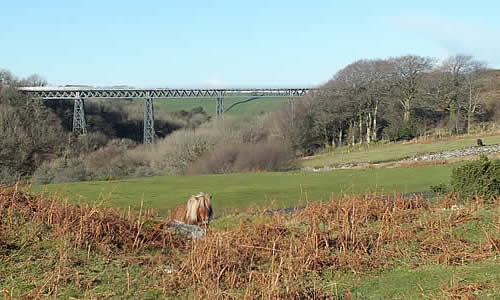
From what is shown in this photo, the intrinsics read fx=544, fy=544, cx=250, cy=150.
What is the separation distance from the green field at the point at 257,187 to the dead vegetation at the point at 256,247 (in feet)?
42.7

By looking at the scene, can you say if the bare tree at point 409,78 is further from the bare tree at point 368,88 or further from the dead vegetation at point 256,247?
the dead vegetation at point 256,247

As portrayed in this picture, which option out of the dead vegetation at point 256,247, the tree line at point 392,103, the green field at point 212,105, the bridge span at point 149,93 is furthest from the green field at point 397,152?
the green field at point 212,105

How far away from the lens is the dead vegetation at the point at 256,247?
25.2ft

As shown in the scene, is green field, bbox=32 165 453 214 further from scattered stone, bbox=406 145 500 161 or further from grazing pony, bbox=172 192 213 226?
scattered stone, bbox=406 145 500 161

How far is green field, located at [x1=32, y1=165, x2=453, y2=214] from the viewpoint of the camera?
26.7 m

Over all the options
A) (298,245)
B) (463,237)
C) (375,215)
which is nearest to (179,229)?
(298,245)

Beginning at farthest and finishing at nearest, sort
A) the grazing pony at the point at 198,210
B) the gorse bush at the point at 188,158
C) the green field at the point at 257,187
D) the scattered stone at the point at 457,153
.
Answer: the gorse bush at the point at 188,158 < the scattered stone at the point at 457,153 < the green field at the point at 257,187 < the grazing pony at the point at 198,210

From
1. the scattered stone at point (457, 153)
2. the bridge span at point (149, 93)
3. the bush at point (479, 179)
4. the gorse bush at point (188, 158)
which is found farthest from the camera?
the bridge span at point (149, 93)

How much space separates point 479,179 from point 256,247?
31.3 feet

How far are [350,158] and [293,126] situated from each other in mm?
13619

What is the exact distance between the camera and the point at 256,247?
9.20 m

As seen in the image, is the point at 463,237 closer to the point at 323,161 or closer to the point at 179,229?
the point at 179,229

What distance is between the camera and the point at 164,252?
9.72 meters

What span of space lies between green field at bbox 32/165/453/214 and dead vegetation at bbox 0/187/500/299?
1302 centimetres
